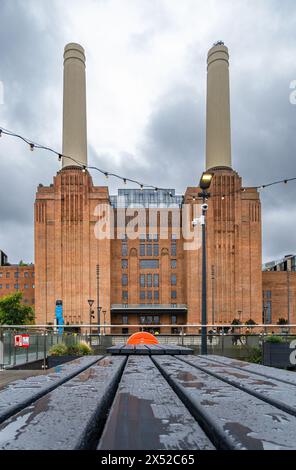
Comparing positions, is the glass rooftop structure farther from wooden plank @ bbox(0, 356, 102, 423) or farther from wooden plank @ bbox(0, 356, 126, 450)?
wooden plank @ bbox(0, 356, 126, 450)

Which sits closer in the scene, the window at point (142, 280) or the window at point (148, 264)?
the window at point (142, 280)

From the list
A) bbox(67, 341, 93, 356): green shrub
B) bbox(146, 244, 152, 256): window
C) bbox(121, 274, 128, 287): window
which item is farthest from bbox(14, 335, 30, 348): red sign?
bbox(146, 244, 152, 256): window

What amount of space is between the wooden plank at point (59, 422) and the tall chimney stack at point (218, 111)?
63.7m

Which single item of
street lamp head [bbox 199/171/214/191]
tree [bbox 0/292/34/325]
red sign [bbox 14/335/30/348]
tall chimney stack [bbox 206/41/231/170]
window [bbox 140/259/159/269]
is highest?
tall chimney stack [bbox 206/41/231/170]

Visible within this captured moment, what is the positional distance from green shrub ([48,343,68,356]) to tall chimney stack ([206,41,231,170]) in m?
53.3

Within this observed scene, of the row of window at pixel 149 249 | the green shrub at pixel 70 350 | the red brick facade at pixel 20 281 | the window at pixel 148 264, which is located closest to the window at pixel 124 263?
the row of window at pixel 149 249

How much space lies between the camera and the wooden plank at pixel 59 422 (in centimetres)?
93

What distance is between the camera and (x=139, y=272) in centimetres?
6625

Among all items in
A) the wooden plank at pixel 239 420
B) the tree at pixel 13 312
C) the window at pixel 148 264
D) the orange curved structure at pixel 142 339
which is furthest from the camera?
the window at pixel 148 264

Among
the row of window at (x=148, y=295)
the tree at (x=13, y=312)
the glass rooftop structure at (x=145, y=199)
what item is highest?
the glass rooftop structure at (x=145, y=199)

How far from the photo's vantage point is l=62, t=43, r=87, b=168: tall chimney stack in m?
63.7

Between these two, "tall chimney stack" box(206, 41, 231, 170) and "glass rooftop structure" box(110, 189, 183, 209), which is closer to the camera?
"tall chimney stack" box(206, 41, 231, 170)

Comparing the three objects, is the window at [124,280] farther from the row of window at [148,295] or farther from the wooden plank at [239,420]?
the wooden plank at [239,420]

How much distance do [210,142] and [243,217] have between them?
513 inches
